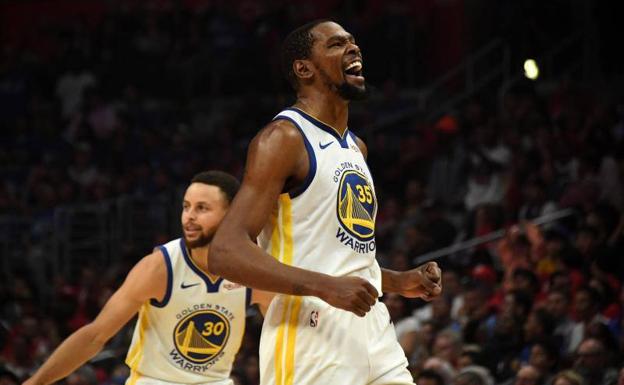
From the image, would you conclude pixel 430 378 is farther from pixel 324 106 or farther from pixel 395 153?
pixel 395 153

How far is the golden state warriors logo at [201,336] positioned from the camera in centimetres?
566

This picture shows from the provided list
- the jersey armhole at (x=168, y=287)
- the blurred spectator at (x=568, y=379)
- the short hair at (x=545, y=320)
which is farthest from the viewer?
the short hair at (x=545, y=320)

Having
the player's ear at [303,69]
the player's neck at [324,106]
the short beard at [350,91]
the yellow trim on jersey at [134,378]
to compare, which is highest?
the player's ear at [303,69]

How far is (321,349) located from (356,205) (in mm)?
561

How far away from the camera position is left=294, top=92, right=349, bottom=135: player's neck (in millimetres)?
4293

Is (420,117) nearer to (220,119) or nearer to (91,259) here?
(220,119)

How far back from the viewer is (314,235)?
13.5 ft

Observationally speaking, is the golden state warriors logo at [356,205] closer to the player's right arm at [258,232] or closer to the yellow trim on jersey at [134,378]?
the player's right arm at [258,232]

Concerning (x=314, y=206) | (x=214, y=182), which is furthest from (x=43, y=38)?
(x=314, y=206)

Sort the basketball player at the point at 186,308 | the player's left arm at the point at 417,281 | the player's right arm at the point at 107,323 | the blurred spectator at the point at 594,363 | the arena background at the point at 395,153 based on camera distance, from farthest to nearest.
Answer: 1. the arena background at the point at 395,153
2. the blurred spectator at the point at 594,363
3. the basketball player at the point at 186,308
4. the player's right arm at the point at 107,323
5. the player's left arm at the point at 417,281

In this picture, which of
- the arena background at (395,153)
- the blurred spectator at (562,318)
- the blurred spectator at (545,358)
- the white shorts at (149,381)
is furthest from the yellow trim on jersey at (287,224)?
the blurred spectator at (562,318)

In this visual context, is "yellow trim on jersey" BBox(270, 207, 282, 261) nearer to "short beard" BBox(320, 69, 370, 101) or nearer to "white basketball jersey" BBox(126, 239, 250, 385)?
"short beard" BBox(320, 69, 370, 101)

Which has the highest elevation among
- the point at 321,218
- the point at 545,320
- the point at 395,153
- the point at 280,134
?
the point at 395,153

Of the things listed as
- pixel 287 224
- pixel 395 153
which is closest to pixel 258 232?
pixel 287 224
